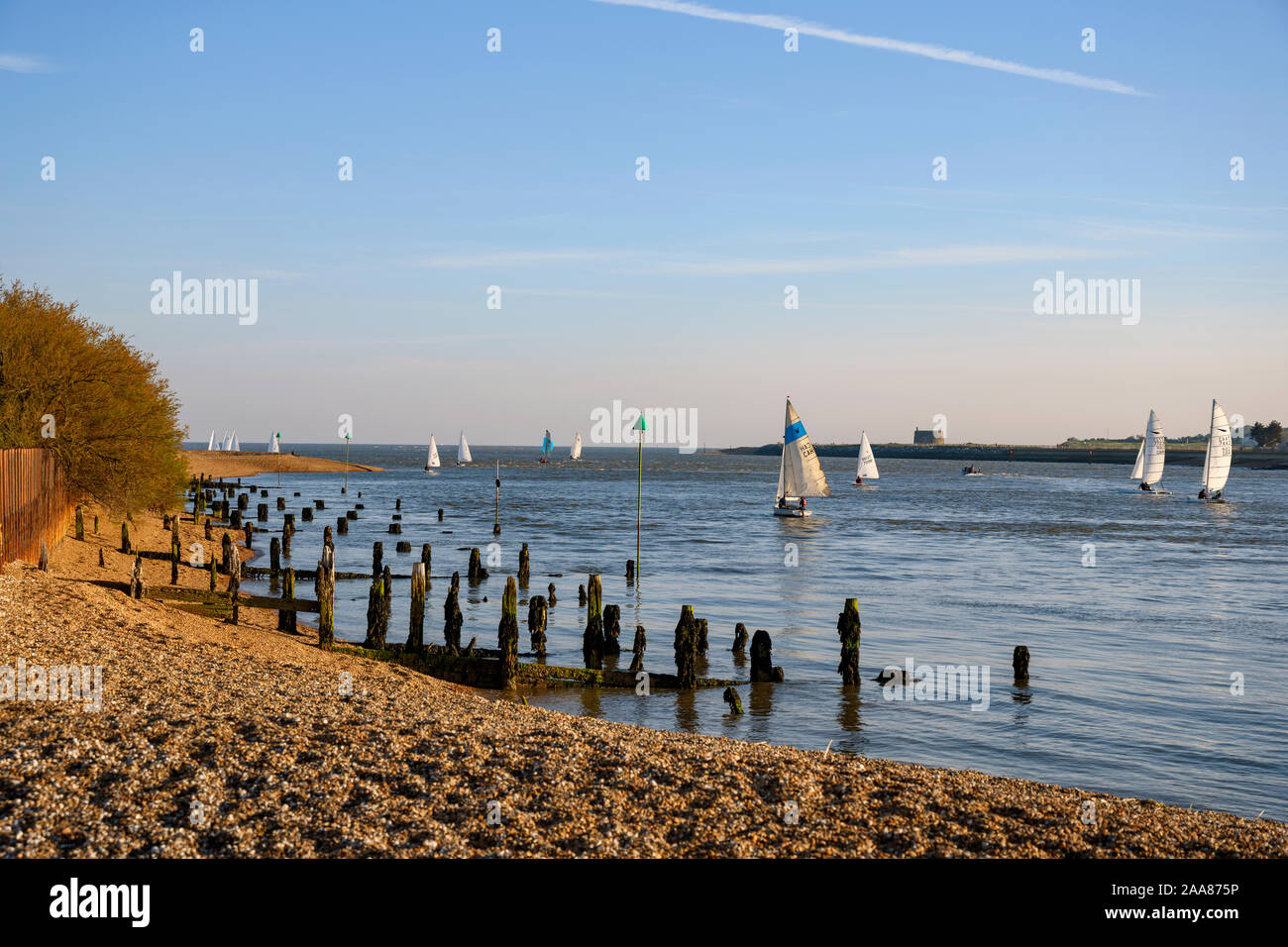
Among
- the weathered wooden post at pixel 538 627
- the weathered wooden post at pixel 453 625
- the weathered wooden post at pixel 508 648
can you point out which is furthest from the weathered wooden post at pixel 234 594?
the weathered wooden post at pixel 538 627

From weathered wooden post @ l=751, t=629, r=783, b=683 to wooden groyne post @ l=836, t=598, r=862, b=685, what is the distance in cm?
135

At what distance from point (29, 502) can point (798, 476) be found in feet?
158

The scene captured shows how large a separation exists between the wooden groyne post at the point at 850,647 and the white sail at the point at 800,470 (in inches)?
1669

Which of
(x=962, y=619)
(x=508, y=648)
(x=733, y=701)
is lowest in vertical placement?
(x=962, y=619)

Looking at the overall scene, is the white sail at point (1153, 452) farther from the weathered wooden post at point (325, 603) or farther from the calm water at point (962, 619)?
the weathered wooden post at point (325, 603)

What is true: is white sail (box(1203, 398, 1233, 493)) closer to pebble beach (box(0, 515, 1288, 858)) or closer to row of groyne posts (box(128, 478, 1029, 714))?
row of groyne posts (box(128, 478, 1029, 714))

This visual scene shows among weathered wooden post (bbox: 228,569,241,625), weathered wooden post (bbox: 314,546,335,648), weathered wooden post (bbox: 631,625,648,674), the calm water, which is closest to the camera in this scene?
the calm water

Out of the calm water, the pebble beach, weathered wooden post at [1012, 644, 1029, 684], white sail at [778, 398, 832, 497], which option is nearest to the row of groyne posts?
weathered wooden post at [1012, 644, 1029, 684]

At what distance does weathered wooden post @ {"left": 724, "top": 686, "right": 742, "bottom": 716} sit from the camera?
687 inches

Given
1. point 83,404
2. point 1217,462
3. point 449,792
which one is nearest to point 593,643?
point 449,792

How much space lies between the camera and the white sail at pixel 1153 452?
315ft

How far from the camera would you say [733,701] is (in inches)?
688

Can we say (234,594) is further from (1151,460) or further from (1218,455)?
(1151,460)
